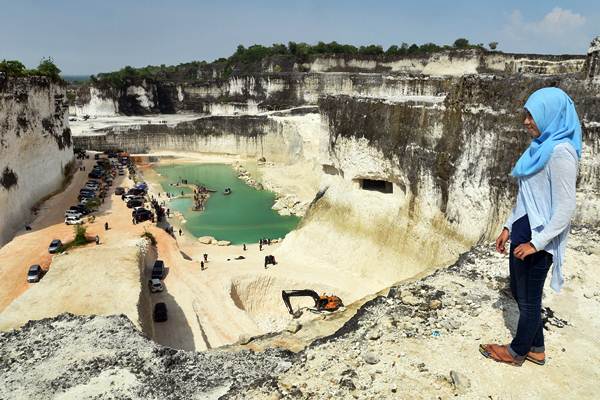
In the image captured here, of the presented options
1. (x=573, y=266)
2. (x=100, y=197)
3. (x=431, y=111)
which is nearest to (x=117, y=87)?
(x=100, y=197)

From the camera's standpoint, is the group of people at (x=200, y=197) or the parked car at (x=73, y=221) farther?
the group of people at (x=200, y=197)

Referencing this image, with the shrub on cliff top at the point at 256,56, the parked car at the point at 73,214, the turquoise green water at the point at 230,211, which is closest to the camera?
the parked car at the point at 73,214

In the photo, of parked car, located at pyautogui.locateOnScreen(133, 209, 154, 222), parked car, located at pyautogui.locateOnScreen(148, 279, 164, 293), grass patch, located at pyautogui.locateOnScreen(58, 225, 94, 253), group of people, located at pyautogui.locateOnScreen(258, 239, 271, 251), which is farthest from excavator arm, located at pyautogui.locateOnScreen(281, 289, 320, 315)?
parked car, located at pyautogui.locateOnScreen(133, 209, 154, 222)

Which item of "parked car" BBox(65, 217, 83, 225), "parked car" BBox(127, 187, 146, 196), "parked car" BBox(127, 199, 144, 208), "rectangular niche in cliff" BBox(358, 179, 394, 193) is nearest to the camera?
"rectangular niche in cliff" BBox(358, 179, 394, 193)

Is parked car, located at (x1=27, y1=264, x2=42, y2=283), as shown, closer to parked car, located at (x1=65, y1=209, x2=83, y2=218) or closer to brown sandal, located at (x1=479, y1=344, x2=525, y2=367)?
parked car, located at (x1=65, y1=209, x2=83, y2=218)

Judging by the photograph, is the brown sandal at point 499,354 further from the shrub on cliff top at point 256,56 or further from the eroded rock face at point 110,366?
the shrub on cliff top at point 256,56

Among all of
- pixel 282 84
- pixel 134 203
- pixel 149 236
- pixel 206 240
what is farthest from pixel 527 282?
pixel 282 84

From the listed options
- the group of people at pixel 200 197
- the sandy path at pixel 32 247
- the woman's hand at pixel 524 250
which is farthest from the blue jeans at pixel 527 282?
the group of people at pixel 200 197
